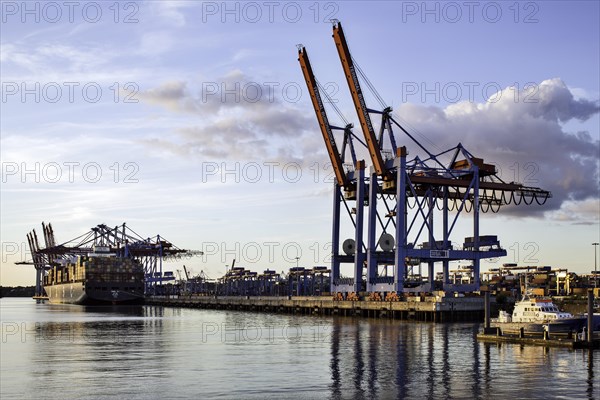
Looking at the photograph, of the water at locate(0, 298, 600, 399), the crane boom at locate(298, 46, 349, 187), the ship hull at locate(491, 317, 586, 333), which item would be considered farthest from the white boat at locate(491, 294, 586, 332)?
the crane boom at locate(298, 46, 349, 187)

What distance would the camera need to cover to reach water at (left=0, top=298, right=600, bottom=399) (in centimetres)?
3566

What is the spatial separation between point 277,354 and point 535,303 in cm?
2091

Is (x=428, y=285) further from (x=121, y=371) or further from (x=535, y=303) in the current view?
(x=121, y=371)

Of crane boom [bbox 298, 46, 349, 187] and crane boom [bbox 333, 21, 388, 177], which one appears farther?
crane boom [bbox 298, 46, 349, 187]

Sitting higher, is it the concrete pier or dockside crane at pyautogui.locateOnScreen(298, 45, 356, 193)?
dockside crane at pyautogui.locateOnScreen(298, 45, 356, 193)

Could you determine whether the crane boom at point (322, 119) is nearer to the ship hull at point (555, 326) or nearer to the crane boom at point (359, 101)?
the crane boom at point (359, 101)

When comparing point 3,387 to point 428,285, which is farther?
point 428,285

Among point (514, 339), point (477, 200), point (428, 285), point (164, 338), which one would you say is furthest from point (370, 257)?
point (514, 339)

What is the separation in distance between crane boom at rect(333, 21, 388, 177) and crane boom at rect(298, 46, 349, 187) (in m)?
7.98

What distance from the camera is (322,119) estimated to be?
4409 inches

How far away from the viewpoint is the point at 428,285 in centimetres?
10581

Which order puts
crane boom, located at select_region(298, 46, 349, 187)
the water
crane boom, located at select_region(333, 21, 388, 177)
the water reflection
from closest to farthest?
the water reflection
the water
crane boom, located at select_region(333, 21, 388, 177)
crane boom, located at select_region(298, 46, 349, 187)

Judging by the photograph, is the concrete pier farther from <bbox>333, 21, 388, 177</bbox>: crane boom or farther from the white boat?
the white boat

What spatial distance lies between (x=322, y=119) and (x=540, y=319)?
58445 mm
